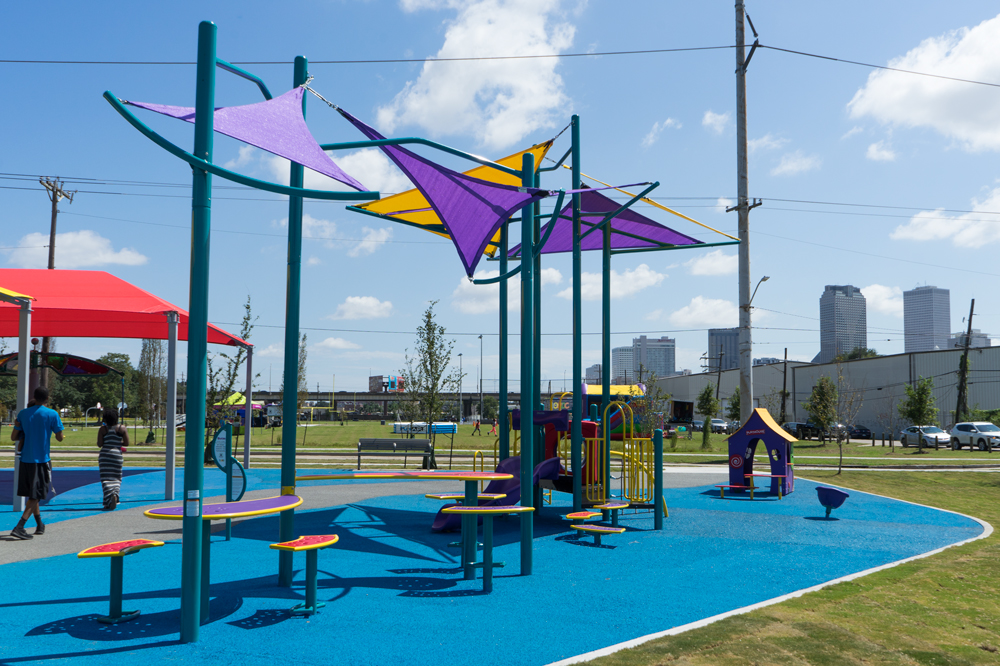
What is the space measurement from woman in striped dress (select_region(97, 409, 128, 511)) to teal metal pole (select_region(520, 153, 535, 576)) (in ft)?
25.7

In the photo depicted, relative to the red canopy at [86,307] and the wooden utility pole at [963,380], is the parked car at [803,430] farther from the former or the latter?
the red canopy at [86,307]

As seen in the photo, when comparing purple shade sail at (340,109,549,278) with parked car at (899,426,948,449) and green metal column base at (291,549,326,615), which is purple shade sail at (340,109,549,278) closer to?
green metal column base at (291,549,326,615)

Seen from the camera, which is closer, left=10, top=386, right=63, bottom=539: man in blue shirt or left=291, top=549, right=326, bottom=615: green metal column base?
left=291, top=549, right=326, bottom=615: green metal column base

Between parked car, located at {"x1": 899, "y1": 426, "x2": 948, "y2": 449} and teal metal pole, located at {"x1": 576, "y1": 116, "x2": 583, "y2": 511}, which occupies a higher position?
teal metal pole, located at {"x1": 576, "y1": 116, "x2": 583, "y2": 511}

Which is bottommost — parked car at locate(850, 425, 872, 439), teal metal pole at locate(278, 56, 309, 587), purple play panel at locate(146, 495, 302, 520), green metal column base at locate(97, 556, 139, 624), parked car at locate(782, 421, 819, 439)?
parked car at locate(850, 425, 872, 439)

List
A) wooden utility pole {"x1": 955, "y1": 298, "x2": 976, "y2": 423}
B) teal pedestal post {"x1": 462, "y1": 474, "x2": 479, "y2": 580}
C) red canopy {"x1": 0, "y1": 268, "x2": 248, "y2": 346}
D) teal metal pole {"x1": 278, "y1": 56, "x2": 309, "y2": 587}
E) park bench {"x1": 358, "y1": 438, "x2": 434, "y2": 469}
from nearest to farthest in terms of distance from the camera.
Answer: teal metal pole {"x1": 278, "y1": 56, "x2": 309, "y2": 587} → teal pedestal post {"x1": 462, "y1": 474, "x2": 479, "y2": 580} → red canopy {"x1": 0, "y1": 268, "x2": 248, "y2": 346} → park bench {"x1": 358, "y1": 438, "x2": 434, "y2": 469} → wooden utility pole {"x1": 955, "y1": 298, "x2": 976, "y2": 423}

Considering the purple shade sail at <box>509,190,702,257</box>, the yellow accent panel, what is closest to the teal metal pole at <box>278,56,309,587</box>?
the yellow accent panel

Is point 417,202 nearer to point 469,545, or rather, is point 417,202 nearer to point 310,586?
point 469,545

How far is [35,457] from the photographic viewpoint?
9.33 meters

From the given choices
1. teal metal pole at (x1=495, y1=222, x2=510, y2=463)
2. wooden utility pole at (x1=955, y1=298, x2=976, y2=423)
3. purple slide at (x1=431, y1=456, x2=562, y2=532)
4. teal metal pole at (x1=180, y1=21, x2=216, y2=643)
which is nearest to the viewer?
teal metal pole at (x1=180, y1=21, x2=216, y2=643)

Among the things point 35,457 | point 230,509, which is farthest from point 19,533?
point 230,509

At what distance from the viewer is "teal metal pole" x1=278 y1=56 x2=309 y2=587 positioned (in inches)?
276

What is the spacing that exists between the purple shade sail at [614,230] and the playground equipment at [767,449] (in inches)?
225

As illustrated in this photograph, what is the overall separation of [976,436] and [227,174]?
45.9 metres
